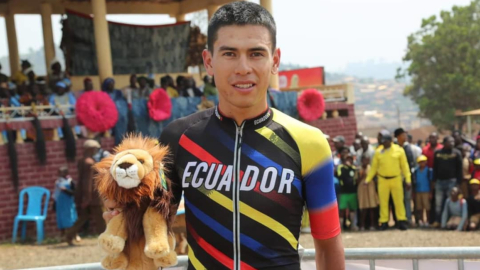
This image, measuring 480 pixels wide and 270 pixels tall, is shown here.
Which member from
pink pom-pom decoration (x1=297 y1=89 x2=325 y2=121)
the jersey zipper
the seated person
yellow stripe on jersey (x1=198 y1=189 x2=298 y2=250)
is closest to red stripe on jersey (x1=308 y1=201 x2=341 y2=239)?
yellow stripe on jersey (x1=198 y1=189 x2=298 y2=250)

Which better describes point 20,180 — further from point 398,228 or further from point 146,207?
point 146,207

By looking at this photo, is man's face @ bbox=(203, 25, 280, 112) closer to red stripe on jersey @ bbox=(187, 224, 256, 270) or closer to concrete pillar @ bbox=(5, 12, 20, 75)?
red stripe on jersey @ bbox=(187, 224, 256, 270)

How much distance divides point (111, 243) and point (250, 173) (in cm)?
55

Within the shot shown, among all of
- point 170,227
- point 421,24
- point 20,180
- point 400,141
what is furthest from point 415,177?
point 421,24

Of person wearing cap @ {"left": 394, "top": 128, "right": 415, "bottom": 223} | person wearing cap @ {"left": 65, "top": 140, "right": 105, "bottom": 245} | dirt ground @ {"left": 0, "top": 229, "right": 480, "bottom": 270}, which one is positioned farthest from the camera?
person wearing cap @ {"left": 394, "top": 128, "right": 415, "bottom": 223}

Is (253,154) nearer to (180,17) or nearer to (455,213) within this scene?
(455,213)

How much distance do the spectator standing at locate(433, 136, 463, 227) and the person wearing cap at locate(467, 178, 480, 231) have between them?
1.44ft

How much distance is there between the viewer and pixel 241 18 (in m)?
2.51

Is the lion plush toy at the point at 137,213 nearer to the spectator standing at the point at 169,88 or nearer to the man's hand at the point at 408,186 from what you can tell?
the man's hand at the point at 408,186

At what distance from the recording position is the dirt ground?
1001 centimetres

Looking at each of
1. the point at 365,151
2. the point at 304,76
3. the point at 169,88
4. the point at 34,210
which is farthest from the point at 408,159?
the point at 304,76

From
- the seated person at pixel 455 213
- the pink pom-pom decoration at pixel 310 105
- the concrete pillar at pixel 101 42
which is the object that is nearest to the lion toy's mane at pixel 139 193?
the seated person at pixel 455 213

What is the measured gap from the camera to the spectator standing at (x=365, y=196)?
39.8 feet

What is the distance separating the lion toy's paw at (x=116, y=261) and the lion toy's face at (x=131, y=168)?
26 cm
